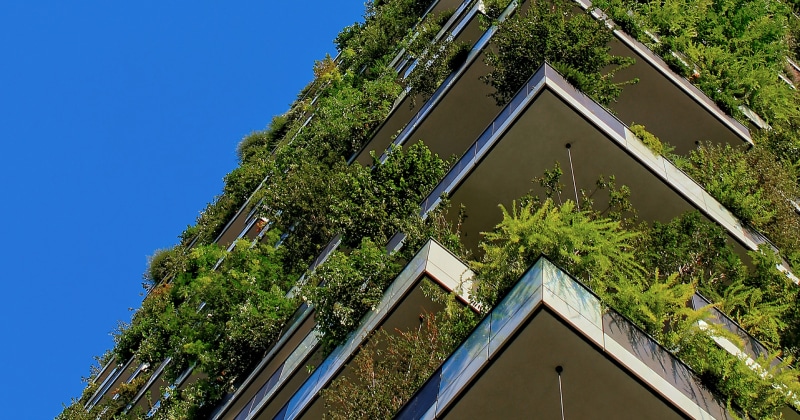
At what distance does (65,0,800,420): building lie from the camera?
407 inches

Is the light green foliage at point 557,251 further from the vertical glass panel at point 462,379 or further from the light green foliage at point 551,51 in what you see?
the light green foliage at point 551,51

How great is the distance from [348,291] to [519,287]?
4.36 metres

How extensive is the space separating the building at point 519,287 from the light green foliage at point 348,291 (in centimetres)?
19

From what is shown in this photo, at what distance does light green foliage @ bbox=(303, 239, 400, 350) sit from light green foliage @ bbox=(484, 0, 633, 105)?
492 cm

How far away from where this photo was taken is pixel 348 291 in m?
14.7

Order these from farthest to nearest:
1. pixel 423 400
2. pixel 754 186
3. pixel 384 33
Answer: pixel 384 33 < pixel 754 186 < pixel 423 400

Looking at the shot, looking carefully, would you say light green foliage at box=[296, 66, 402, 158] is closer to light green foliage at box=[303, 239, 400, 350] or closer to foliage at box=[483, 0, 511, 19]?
foliage at box=[483, 0, 511, 19]

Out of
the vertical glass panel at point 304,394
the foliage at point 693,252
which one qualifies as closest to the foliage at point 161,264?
the vertical glass panel at point 304,394

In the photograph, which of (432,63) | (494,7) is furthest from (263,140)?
(494,7)

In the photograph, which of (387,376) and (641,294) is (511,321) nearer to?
(641,294)

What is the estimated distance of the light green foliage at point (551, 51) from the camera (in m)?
17.1

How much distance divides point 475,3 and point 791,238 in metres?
10.3

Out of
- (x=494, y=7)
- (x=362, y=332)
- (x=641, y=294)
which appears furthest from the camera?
(x=494, y=7)

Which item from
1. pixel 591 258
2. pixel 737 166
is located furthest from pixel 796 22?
pixel 591 258
